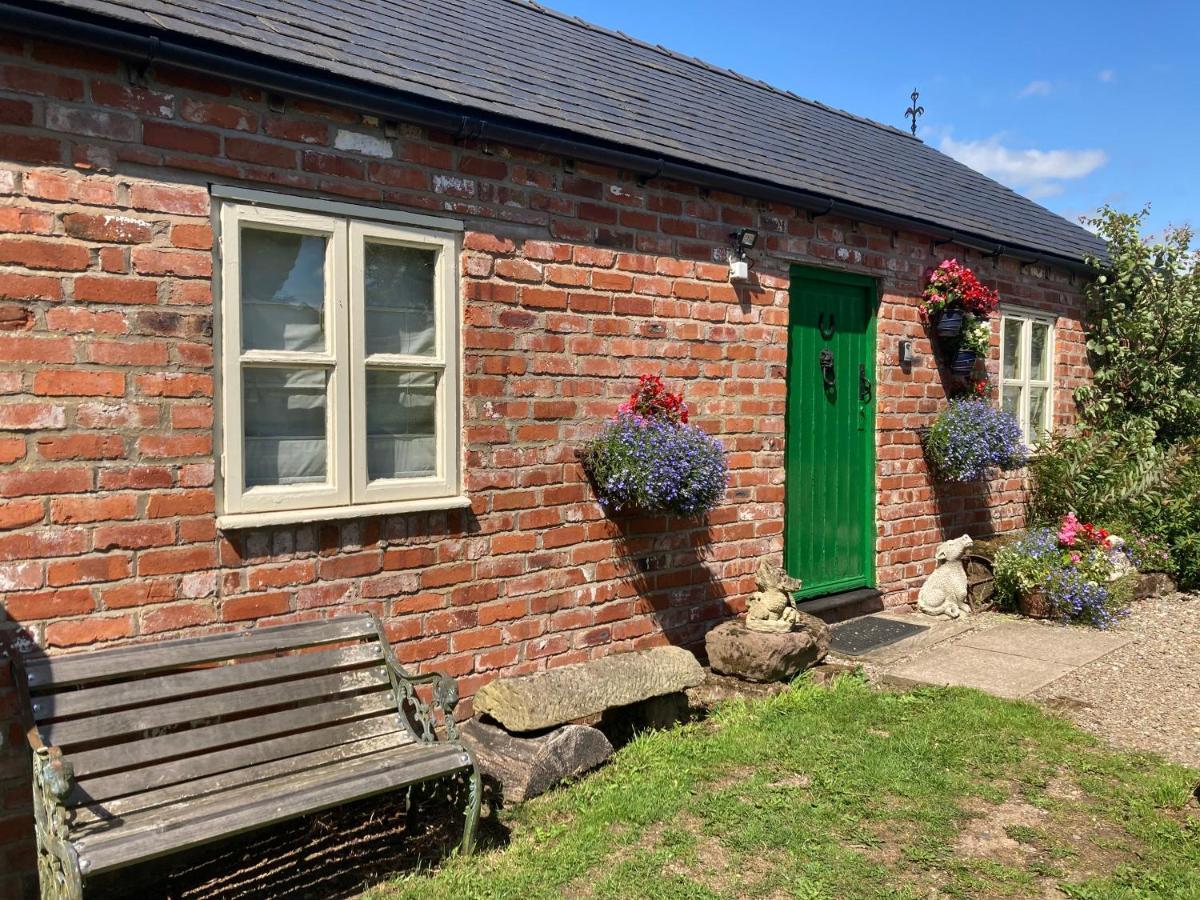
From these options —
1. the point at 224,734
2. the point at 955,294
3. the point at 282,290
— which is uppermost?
the point at 955,294

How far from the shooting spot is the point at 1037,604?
7195 millimetres

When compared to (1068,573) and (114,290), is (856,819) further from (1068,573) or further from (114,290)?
(1068,573)

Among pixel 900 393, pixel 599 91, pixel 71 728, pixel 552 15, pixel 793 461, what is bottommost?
pixel 71 728

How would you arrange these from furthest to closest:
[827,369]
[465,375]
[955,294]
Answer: [955,294]
[827,369]
[465,375]

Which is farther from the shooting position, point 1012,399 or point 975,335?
point 1012,399

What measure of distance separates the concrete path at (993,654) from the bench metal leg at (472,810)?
301 centimetres

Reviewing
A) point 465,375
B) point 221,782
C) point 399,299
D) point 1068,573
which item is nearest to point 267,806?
point 221,782

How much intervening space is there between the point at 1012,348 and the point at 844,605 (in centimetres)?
360

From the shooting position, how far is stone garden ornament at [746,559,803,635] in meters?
5.45

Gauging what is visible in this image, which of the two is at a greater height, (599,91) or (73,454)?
(599,91)

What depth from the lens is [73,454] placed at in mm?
3473

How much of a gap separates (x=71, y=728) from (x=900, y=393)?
20.5ft

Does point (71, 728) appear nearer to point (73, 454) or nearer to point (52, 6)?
point (73, 454)

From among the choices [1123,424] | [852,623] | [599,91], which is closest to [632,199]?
[599,91]
